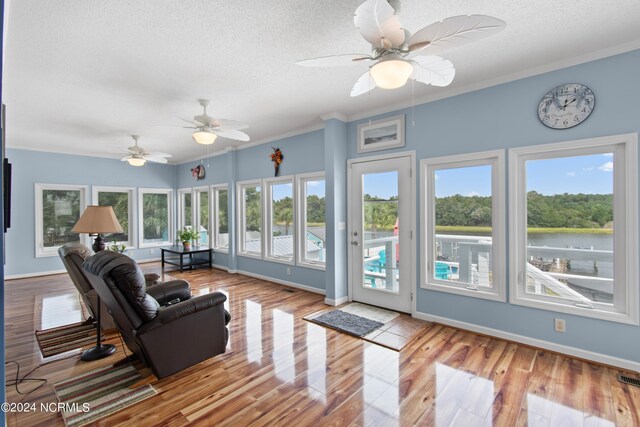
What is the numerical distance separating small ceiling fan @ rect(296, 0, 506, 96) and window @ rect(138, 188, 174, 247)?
24.4 ft

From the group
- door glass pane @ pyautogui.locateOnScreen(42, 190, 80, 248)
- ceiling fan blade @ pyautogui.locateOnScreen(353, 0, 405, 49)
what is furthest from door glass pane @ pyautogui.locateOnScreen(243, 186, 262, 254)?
ceiling fan blade @ pyautogui.locateOnScreen(353, 0, 405, 49)

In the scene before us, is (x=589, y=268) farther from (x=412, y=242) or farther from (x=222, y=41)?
(x=222, y=41)

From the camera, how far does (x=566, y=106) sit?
288 centimetres

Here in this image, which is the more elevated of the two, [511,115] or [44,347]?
[511,115]

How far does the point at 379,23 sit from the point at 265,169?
4.42 m

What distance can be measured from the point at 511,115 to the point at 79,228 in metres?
4.74

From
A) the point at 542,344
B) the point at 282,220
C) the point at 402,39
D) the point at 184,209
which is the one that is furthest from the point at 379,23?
the point at 184,209

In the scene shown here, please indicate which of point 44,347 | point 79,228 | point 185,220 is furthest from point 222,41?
point 185,220

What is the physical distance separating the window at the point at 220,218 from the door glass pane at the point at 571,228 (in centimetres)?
569

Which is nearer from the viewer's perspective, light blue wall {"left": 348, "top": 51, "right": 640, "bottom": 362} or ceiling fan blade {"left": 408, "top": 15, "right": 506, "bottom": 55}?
ceiling fan blade {"left": 408, "top": 15, "right": 506, "bottom": 55}

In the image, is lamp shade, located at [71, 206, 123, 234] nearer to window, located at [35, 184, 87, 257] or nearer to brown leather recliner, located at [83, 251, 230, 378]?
brown leather recliner, located at [83, 251, 230, 378]

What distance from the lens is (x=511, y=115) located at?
3.17 metres

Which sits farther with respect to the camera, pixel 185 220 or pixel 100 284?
pixel 185 220

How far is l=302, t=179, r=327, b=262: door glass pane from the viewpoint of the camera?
16.9ft
